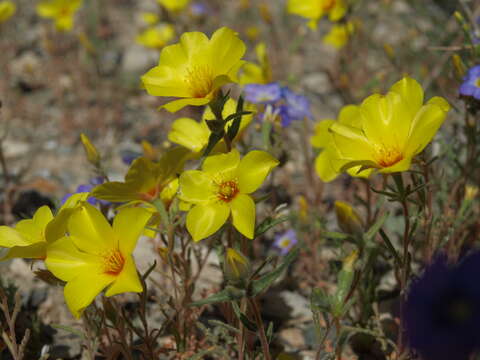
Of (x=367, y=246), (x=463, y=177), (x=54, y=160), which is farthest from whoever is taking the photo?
(x=54, y=160)

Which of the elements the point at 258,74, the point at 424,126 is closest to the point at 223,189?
the point at 424,126

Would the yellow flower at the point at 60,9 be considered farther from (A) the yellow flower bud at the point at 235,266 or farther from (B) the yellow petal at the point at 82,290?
(A) the yellow flower bud at the point at 235,266

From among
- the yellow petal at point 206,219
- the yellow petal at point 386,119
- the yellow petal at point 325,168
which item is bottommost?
the yellow petal at point 325,168

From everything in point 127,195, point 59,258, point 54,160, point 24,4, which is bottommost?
point 54,160

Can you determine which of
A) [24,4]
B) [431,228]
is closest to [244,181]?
[431,228]

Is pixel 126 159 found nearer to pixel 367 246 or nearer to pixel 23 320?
pixel 23 320

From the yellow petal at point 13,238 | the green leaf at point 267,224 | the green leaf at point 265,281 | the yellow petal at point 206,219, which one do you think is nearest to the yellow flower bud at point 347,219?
the green leaf at point 267,224
